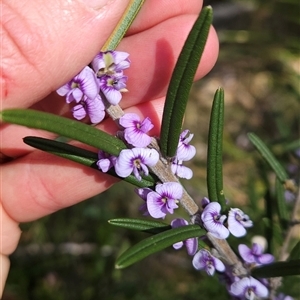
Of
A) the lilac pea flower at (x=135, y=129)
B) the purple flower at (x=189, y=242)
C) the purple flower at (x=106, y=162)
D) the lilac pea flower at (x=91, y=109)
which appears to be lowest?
the purple flower at (x=189, y=242)

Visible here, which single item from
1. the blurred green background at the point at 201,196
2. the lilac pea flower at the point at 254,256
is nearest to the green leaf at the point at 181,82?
the lilac pea flower at the point at 254,256

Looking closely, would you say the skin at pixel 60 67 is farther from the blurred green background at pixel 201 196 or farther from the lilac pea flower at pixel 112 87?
the blurred green background at pixel 201 196

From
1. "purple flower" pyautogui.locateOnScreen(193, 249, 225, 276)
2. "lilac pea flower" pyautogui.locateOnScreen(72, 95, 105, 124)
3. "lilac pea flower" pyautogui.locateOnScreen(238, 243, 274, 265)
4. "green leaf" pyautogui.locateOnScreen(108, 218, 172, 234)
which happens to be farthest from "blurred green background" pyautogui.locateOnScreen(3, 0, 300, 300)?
"lilac pea flower" pyautogui.locateOnScreen(72, 95, 105, 124)

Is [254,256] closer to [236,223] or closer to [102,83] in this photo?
[236,223]

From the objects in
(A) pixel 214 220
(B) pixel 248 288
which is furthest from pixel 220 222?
(B) pixel 248 288

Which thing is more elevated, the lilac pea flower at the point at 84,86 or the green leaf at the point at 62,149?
the lilac pea flower at the point at 84,86

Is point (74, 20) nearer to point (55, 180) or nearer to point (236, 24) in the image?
point (55, 180)
